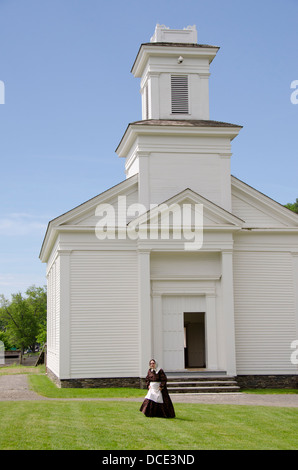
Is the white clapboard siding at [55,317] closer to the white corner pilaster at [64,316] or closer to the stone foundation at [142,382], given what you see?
the white corner pilaster at [64,316]

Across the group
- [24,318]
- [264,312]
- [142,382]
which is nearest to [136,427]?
[142,382]

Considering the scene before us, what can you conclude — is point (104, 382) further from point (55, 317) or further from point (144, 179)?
point (144, 179)

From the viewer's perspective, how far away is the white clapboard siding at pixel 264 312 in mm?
26594

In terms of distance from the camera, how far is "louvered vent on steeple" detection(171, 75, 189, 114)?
29.6 m

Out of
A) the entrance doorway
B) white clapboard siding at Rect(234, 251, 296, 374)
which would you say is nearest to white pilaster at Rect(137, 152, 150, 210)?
white clapboard siding at Rect(234, 251, 296, 374)

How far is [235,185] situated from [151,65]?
7255mm

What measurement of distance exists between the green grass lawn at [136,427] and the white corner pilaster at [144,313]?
4696 millimetres

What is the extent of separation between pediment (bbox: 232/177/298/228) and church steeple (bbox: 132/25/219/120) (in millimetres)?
4355

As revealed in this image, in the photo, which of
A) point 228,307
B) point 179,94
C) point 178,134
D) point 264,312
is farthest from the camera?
point 179,94

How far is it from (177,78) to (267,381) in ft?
48.3

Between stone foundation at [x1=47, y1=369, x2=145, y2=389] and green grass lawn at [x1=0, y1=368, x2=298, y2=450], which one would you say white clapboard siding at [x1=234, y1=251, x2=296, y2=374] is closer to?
stone foundation at [x1=47, y1=369, x2=145, y2=389]

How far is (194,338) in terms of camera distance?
3416 cm

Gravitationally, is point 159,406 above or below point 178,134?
below

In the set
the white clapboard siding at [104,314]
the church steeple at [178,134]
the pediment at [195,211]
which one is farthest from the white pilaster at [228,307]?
the white clapboard siding at [104,314]
